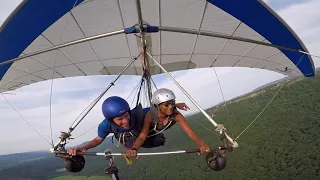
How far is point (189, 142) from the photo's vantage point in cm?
14750

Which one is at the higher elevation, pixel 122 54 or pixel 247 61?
pixel 122 54

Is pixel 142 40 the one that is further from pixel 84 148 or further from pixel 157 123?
pixel 84 148

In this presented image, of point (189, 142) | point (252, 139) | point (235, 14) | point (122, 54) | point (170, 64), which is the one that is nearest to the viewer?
point (235, 14)

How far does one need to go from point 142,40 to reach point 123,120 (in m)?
1.94

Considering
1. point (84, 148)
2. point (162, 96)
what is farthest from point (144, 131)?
point (84, 148)

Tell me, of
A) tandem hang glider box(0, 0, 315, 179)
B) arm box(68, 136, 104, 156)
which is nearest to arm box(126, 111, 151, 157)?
tandem hang glider box(0, 0, 315, 179)

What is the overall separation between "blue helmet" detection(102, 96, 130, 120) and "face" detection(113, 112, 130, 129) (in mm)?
88

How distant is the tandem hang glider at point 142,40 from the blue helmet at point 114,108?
63 cm

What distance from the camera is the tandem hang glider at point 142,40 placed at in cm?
519

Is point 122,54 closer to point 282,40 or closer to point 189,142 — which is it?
point 282,40

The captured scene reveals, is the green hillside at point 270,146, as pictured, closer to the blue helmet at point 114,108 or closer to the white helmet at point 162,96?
the white helmet at point 162,96

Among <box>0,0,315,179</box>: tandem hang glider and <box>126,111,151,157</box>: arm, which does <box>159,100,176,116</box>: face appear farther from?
<box>0,0,315,179</box>: tandem hang glider

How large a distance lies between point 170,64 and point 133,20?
2991mm

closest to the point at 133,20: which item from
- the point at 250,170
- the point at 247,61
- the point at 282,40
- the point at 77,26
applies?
the point at 77,26
